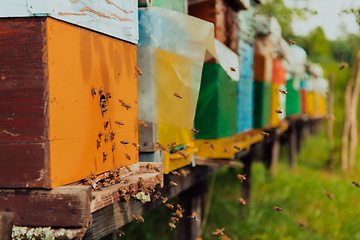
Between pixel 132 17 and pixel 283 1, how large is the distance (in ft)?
45.6

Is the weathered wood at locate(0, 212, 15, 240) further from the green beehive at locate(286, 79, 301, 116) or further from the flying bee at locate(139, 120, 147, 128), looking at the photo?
the green beehive at locate(286, 79, 301, 116)

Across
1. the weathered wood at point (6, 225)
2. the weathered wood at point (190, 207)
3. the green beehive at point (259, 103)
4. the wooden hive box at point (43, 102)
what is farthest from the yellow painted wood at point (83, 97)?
the green beehive at point (259, 103)

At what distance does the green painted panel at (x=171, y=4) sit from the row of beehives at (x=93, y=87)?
0.31 ft

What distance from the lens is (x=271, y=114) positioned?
20.2 ft

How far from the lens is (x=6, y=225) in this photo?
1452mm

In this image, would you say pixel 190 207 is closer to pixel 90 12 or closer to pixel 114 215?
pixel 114 215

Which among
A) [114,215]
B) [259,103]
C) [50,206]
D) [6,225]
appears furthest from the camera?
[259,103]

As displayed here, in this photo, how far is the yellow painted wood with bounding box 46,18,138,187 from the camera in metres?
1.59

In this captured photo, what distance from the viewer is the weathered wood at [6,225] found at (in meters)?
1.43

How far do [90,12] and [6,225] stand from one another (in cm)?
102

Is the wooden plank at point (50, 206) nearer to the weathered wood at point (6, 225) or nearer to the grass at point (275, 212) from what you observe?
the weathered wood at point (6, 225)

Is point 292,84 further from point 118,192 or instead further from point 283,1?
point 118,192

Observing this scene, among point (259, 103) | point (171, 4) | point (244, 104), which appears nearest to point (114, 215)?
point (171, 4)

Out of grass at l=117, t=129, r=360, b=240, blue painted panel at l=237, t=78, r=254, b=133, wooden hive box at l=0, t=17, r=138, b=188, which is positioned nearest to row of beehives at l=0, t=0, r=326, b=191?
wooden hive box at l=0, t=17, r=138, b=188
